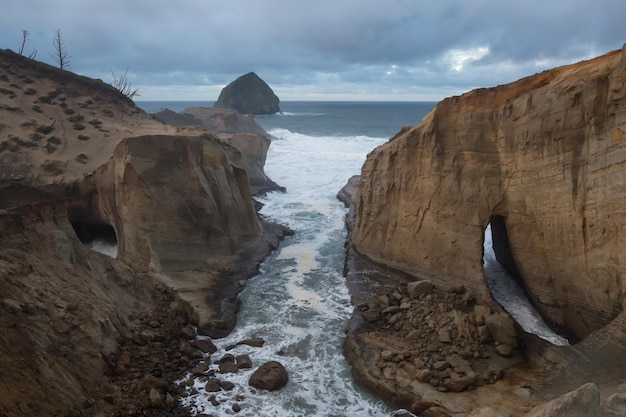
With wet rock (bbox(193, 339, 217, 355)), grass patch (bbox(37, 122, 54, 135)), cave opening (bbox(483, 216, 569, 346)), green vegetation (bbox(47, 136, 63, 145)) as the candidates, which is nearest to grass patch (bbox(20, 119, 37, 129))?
grass patch (bbox(37, 122, 54, 135))

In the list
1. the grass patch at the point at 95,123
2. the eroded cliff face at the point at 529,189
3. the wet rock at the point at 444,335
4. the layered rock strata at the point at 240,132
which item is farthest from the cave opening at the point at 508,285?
the grass patch at the point at 95,123

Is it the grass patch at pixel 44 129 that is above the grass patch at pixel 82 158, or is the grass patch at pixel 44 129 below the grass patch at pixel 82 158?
above

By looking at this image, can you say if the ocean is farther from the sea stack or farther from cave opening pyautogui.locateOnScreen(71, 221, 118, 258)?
the sea stack

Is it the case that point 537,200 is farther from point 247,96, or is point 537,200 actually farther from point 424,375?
point 247,96

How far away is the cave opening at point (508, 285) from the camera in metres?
11.2

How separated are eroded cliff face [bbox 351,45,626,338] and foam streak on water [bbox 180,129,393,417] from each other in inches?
105

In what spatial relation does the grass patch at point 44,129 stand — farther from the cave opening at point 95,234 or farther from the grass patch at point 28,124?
the cave opening at point 95,234

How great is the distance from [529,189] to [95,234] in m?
14.7

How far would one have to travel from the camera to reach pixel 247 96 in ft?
285

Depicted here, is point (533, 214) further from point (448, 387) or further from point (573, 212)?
point (448, 387)

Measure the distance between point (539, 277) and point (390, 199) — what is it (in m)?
5.18

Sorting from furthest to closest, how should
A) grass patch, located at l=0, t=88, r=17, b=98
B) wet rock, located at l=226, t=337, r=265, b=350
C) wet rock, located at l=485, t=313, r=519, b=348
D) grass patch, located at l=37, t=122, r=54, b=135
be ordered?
1. grass patch, located at l=0, t=88, r=17, b=98
2. grass patch, located at l=37, t=122, r=54, b=135
3. wet rock, located at l=226, t=337, r=265, b=350
4. wet rock, located at l=485, t=313, r=519, b=348

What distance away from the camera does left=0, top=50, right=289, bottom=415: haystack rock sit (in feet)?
27.0

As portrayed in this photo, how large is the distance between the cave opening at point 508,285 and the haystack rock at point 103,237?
7.30m
